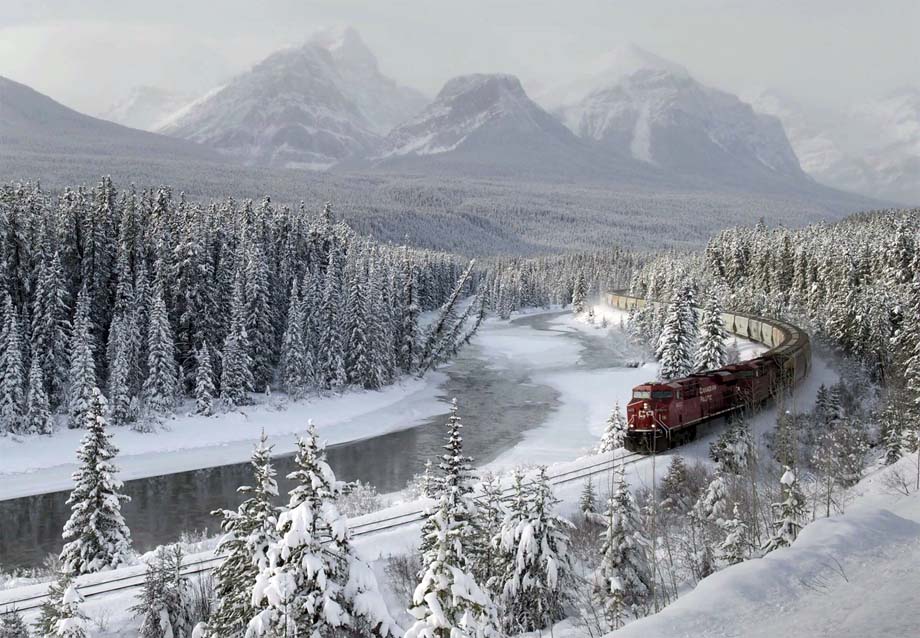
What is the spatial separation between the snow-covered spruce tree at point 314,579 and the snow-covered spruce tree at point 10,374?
47.9 m

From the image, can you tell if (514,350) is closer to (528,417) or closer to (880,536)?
(528,417)

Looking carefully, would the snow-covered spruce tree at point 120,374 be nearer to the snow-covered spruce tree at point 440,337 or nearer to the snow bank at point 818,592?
the snow-covered spruce tree at point 440,337

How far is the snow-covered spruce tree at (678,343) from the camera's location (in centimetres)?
6144

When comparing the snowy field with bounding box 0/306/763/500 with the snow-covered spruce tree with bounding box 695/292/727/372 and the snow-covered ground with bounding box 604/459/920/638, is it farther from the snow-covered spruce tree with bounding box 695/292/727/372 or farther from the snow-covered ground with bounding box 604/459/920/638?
the snow-covered ground with bounding box 604/459/920/638

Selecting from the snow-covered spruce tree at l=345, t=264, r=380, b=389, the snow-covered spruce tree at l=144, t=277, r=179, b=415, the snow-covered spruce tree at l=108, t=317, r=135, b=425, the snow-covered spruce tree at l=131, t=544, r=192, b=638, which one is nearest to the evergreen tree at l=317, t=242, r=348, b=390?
the snow-covered spruce tree at l=345, t=264, r=380, b=389

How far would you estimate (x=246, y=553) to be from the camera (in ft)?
52.9

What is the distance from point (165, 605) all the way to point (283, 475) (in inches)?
1214

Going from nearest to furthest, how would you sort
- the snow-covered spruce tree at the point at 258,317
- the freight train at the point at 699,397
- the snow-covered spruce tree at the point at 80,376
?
the freight train at the point at 699,397
the snow-covered spruce tree at the point at 80,376
the snow-covered spruce tree at the point at 258,317

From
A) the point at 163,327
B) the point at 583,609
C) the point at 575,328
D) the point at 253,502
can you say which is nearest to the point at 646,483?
the point at 583,609

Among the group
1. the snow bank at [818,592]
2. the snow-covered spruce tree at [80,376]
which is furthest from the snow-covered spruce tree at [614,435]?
the snow-covered spruce tree at [80,376]

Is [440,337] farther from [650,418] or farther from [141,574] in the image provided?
[141,574]

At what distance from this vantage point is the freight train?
126 ft

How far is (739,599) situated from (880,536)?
16.2 feet

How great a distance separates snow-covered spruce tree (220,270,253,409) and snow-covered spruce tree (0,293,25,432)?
15.2 m
